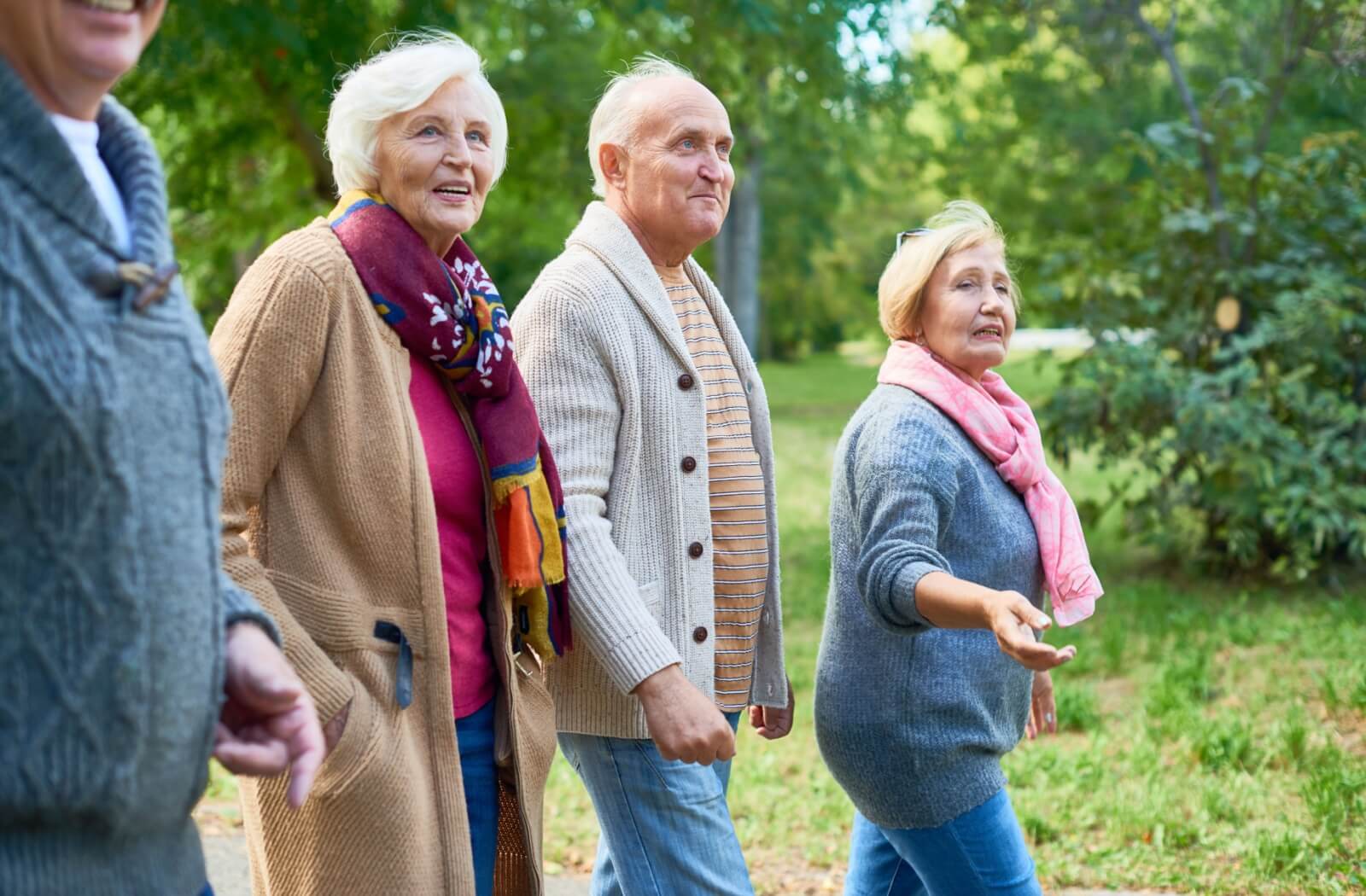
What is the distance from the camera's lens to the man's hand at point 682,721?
2568 mm

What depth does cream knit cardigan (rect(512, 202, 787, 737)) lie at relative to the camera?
9.20 ft

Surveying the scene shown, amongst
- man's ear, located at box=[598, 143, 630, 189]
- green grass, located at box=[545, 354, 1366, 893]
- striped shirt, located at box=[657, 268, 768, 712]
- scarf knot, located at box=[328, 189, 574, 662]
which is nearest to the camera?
scarf knot, located at box=[328, 189, 574, 662]

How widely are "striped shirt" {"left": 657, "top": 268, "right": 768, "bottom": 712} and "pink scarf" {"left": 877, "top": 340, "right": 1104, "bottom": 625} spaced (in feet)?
1.09

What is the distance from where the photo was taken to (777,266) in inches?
1384

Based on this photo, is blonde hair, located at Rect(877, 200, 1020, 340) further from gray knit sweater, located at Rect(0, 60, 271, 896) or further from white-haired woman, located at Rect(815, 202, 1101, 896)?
gray knit sweater, located at Rect(0, 60, 271, 896)

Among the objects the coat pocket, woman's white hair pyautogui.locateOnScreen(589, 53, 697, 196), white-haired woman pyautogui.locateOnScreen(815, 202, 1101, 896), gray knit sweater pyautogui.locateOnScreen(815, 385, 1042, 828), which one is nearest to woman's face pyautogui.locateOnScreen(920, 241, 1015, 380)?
white-haired woman pyautogui.locateOnScreen(815, 202, 1101, 896)

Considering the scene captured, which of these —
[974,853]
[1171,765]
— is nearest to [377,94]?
[974,853]

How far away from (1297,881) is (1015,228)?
540 inches

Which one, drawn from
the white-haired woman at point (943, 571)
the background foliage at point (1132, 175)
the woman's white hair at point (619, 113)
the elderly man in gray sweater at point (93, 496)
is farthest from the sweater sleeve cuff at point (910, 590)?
the background foliage at point (1132, 175)

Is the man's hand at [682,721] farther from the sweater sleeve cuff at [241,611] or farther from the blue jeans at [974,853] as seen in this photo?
the sweater sleeve cuff at [241,611]

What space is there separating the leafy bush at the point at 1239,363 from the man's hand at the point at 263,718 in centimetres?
662

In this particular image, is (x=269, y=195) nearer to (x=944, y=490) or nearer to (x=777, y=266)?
(x=944, y=490)

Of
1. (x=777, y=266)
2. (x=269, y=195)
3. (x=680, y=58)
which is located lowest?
(x=777, y=266)

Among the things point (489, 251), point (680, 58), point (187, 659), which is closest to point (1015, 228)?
point (680, 58)
